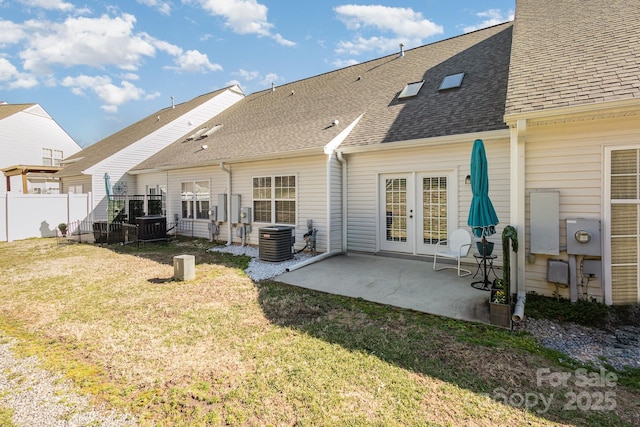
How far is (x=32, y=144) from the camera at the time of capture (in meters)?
20.9

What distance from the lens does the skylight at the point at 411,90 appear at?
9.06 metres

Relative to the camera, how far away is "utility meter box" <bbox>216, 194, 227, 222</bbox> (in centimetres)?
1070

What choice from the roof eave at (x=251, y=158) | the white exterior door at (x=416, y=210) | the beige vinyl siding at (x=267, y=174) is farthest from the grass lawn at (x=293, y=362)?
the roof eave at (x=251, y=158)

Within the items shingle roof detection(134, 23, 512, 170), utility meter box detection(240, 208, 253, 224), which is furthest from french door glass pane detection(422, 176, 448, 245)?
utility meter box detection(240, 208, 253, 224)

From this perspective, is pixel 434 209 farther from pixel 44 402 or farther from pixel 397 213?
pixel 44 402

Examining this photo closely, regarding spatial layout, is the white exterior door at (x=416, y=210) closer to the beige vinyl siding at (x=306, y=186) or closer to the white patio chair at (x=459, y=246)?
the white patio chair at (x=459, y=246)

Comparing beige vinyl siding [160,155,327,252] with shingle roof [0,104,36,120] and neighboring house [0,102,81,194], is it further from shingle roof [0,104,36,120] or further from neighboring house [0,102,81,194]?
shingle roof [0,104,36,120]

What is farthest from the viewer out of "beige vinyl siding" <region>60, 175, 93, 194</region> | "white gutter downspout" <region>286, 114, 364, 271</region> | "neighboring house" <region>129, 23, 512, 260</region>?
"beige vinyl siding" <region>60, 175, 93, 194</region>

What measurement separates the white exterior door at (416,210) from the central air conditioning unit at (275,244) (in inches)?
97.5

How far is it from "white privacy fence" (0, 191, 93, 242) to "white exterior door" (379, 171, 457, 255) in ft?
48.0

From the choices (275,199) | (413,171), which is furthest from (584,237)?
(275,199)

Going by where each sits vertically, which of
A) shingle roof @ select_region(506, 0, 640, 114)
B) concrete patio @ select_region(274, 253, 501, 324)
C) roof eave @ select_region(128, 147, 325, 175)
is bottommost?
concrete patio @ select_region(274, 253, 501, 324)

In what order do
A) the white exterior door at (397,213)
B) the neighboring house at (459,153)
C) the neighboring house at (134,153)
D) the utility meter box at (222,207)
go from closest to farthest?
1. the neighboring house at (459,153)
2. the white exterior door at (397,213)
3. the utility meter box at (222,207)
4. the neighboring house at (134,153)

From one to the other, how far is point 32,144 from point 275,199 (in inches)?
850
